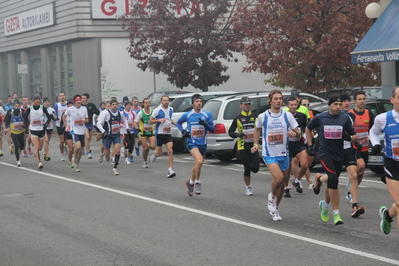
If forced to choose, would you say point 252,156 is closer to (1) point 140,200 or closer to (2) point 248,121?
(2) point 248,121

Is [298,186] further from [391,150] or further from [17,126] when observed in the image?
[17,126]

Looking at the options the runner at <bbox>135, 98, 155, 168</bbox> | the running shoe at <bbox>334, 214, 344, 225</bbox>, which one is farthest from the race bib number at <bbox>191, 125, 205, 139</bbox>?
the runner at <bbox>135, 98, 155, 168</bbox>

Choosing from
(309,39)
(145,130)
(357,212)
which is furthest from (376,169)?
(309,39)

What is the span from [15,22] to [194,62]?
2026 cm

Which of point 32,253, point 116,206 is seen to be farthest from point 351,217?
point 32,253

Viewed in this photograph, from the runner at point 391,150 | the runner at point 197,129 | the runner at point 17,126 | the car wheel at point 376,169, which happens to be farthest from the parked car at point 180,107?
the runner at point 391,150

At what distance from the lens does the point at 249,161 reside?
1218 centimetres

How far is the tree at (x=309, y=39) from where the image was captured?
2128 cm

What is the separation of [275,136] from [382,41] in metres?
10.4

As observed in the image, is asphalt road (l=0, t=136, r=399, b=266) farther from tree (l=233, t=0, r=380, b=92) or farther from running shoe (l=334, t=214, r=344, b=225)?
tree (l=233, t=0, r=380, b=92)

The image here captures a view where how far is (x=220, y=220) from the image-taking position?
984 centimetres

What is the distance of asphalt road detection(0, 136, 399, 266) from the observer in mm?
7543

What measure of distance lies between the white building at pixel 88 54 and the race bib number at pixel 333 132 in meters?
27.6

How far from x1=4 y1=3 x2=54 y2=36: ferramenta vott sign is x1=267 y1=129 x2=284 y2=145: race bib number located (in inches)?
1260
